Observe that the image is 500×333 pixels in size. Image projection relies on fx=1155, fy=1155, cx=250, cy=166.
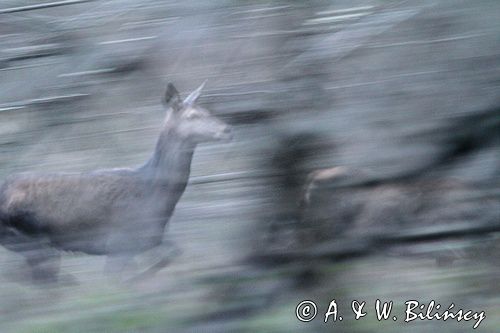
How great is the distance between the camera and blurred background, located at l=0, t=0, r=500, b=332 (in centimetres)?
293

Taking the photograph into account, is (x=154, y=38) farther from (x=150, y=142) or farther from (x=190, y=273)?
(x=190, y=273)

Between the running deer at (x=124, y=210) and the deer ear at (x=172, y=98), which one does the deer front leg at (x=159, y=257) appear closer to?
the running deer at (x=124, y=210)

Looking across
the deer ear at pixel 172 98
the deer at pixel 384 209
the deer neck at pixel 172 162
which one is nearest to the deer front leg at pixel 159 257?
the deer neck at pixel 172 162

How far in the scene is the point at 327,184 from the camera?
3.01m

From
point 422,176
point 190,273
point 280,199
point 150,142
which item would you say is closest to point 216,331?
point 190,273

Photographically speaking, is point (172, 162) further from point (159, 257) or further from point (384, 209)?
point (384, 209)

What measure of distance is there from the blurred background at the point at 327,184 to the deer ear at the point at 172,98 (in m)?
0.21

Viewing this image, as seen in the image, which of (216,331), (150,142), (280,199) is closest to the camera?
(216,331)

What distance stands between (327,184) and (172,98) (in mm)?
806

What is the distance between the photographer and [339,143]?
9.82 feet

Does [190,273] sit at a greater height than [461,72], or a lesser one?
lesser

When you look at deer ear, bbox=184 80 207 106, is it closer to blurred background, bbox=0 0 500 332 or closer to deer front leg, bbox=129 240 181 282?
blurred background, bbox=0 0 500 332

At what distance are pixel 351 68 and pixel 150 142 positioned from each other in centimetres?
81

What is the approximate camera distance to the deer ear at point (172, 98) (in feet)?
11.3
